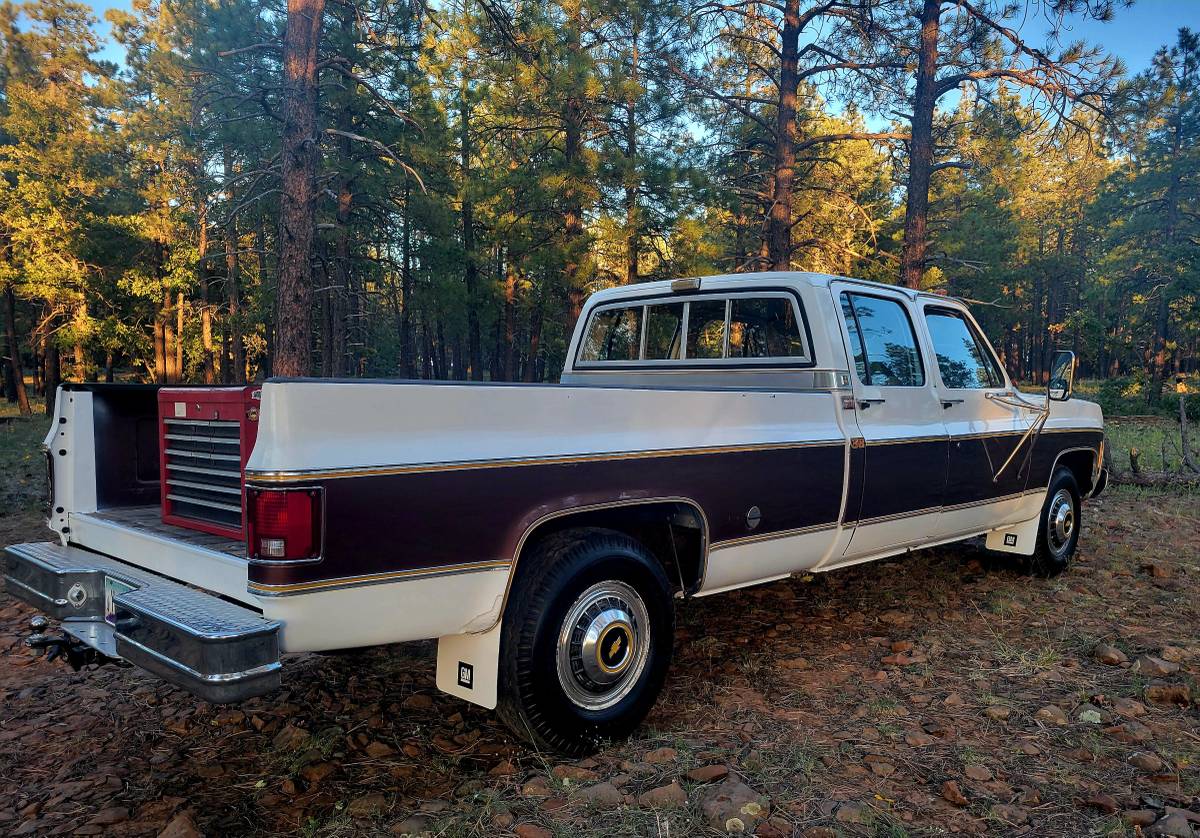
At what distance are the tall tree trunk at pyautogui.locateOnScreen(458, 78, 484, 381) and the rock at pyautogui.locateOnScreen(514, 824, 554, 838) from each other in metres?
14.2

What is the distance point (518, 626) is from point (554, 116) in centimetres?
1533

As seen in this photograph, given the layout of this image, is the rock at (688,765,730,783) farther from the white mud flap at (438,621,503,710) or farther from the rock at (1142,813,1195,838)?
the rock at (1142,813,1195,838)

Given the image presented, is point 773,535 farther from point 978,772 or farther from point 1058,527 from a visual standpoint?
point 1058,527

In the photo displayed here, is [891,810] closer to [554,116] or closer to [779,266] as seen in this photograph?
[779,266]

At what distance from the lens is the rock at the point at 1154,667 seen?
401 cm

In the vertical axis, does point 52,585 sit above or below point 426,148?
below

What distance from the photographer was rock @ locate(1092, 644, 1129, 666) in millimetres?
4203

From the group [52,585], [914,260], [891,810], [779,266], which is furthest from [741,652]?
[779,266]

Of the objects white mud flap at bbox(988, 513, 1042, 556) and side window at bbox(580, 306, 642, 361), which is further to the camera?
white mud flap at bbox(988, 513, 1042, 556)

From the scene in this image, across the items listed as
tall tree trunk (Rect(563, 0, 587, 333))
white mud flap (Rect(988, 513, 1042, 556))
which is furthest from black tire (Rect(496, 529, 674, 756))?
tall tree trunk (Rect(563, 0, 587, 333))

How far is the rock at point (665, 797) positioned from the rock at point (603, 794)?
0.28 ft

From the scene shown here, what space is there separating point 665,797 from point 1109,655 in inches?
115

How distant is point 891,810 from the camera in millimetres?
2789

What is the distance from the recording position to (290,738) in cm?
332
